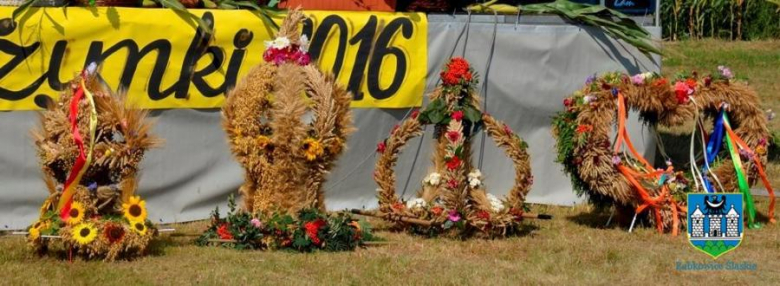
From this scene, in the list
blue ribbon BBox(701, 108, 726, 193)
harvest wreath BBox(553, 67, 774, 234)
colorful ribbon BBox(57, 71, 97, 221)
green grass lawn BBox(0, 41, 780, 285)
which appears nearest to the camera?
green grass lawn BBox(0, 41, 780, 285)

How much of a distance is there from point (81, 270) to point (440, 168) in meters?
2.92

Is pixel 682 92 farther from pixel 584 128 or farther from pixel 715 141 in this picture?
pixel 584 128

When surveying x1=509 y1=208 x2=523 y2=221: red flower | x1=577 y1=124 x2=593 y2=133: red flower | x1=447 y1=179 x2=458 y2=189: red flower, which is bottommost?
x1=509 y1=208 x2=523 y2=221: red flower

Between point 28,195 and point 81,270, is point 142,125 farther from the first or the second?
point 28,195

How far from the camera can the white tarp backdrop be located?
9.70 meters

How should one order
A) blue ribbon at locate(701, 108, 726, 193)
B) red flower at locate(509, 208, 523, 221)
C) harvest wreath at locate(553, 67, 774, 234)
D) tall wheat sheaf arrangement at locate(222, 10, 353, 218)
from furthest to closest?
blue ribbon at locate(701, 108, 726, 193), harvest wreath at locate(553, 67, 774, 234), red flower at locate(509, 208, 523, 221), tall wheat sheaf arrangement at locate(222, 10, 353, 218)

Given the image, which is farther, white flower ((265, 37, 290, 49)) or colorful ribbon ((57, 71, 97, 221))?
white flower ((265, 37, 290, 49))

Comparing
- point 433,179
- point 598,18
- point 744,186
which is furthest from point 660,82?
point 433,179

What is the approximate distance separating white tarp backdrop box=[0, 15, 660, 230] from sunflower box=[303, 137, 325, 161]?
172 centimetres

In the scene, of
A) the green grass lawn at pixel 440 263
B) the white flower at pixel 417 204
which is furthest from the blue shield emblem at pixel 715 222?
the white flower at pixel 417 204

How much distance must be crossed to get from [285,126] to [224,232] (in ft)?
2.98

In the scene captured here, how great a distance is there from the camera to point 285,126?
8719 millimetres

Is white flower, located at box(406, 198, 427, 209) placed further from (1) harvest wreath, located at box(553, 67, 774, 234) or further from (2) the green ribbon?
(2) the green ribbon

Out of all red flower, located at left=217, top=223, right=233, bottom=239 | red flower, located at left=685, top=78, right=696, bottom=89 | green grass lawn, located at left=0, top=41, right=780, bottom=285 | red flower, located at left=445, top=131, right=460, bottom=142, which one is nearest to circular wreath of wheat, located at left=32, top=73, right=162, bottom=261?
green grass lawn, located at left=0, top=41, right=780, bottom=285
